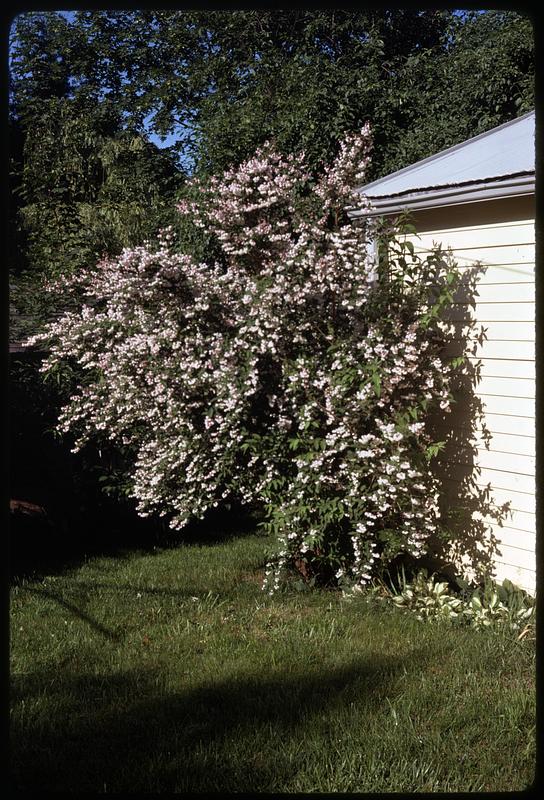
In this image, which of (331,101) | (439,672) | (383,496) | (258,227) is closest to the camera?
(439,672)

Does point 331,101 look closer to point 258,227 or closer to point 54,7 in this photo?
point 258,227

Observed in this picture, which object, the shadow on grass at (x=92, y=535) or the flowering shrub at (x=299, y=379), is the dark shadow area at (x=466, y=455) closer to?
the flowering shrub at (x=299, y=379)

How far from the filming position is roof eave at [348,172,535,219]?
4.36 metres

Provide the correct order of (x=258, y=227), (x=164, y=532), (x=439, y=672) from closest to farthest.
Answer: (x=439, y=672) → (x=258, y=227) → (x=164, y=532)

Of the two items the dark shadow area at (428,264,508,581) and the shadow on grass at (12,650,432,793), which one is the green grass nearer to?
the shadow on grass at (12,650,432,793)

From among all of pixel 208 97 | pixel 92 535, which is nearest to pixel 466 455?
pixel 92 535

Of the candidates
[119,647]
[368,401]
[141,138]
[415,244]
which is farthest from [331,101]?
[119,647]

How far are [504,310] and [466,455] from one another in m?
0.89

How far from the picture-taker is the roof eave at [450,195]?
172 inches

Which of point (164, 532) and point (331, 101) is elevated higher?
point (331, 101)

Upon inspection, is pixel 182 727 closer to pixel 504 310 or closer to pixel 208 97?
pixel 504 310

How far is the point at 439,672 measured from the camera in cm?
352

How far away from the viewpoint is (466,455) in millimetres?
A: 4938

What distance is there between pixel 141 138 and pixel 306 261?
6.13 meters
